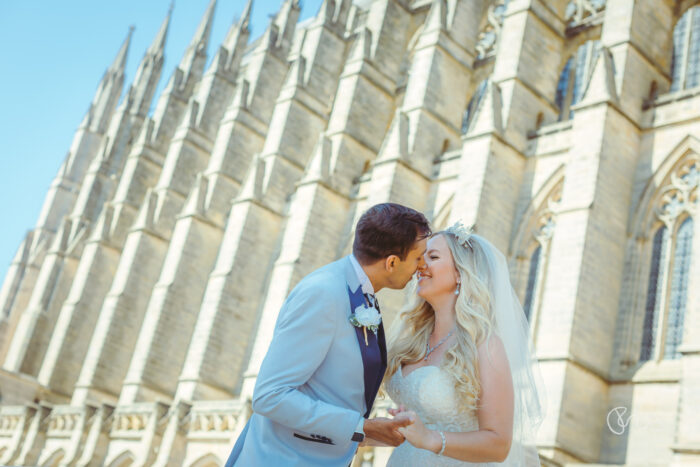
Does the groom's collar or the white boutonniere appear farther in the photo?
the groom's collar

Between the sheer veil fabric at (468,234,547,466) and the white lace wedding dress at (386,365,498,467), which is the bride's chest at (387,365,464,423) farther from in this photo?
the sheer veil fabric at (468,234,547,466)

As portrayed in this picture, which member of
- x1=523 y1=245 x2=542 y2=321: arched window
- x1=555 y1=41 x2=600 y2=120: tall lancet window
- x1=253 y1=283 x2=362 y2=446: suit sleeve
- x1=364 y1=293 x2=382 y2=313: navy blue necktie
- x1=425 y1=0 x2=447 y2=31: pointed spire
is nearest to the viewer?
x1=253 y1=283 x2=362 y2=446: suit sleeve

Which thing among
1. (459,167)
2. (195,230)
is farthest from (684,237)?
(195,230)

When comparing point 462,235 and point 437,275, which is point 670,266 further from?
point 437,275

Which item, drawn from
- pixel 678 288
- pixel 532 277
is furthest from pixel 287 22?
pixel 678 288

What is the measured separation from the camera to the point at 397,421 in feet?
7.79

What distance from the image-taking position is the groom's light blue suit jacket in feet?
7.50

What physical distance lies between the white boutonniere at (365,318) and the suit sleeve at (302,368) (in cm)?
6

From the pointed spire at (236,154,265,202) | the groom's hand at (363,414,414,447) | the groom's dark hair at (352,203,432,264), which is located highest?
the pointed spire at (236,154,265,202)

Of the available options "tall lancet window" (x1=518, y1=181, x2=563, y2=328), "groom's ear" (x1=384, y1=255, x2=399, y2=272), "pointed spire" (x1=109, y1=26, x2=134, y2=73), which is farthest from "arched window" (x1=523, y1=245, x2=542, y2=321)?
"pointed spire" (x1=109, y1=26, x2=134, y2=73)

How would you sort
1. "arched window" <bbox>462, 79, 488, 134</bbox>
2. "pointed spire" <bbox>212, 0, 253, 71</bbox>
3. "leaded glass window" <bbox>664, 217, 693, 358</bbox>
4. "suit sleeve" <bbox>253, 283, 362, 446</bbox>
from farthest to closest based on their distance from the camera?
"pointed spire" <bbox>212, 0, 253, 71</bbox>, "arched window" <bbox>462, 79, 488, 134</bbox>, "leaded glass window" <bbox>664, 217, 693, 358</bbox>, "suit sleeve" <bbox>253, 283, 362, 446</bbox>

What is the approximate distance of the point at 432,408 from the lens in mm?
2844

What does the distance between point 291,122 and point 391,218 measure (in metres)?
18.9

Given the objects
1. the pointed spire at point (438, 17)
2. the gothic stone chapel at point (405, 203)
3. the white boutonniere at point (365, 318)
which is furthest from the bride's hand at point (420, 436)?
the pointed spire at point (438, 17)
